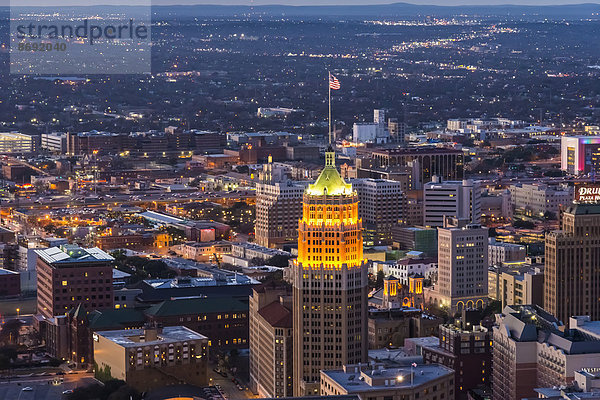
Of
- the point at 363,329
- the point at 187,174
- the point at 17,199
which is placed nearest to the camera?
the point at 363,329

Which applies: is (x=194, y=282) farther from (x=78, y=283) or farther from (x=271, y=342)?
(x=271, y=342)

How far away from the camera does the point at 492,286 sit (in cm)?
7800

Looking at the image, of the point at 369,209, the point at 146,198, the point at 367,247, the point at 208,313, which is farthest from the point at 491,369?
the point at 146,198

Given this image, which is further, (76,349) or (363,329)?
(76,349)

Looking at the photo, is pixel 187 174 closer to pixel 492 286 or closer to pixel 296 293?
pixel 492 286

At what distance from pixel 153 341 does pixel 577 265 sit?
1592 centimetres

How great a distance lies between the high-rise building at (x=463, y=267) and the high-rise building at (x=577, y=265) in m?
7.52

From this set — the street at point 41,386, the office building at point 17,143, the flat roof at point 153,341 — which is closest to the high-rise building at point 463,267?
the flat roof at point 153,341

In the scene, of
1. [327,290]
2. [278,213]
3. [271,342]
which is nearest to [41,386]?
[271,342]

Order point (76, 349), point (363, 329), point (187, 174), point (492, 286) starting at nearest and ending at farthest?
1. point (363, 329)
2. point (76, 349)
3. point (492, 286)
4. point (187, 174)

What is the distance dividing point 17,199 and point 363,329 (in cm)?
6165

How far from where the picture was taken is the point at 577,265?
226ft

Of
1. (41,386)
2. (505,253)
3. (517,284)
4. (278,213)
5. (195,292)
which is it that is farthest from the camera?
(278,213)

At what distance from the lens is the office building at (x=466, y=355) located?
59875mm
